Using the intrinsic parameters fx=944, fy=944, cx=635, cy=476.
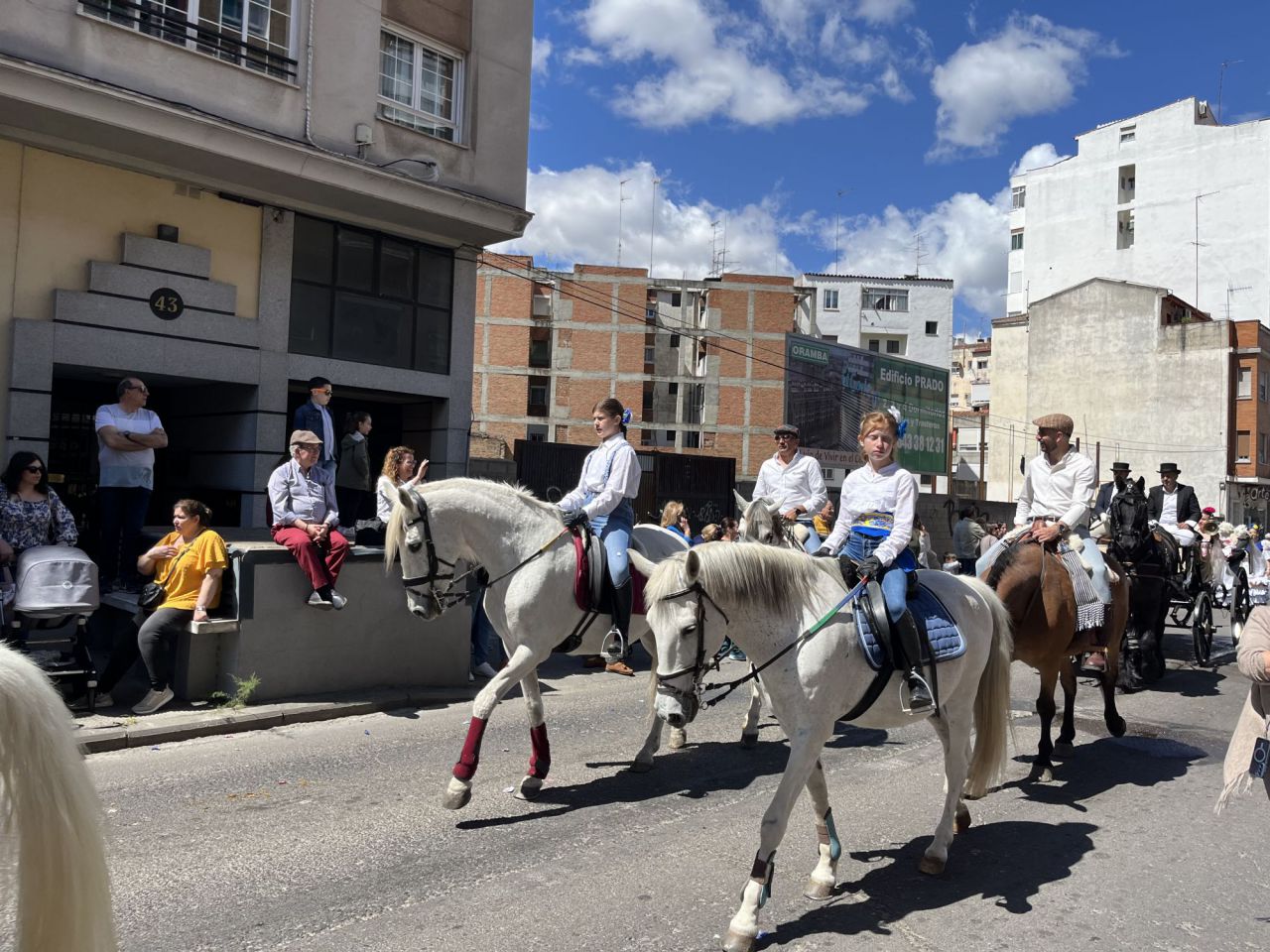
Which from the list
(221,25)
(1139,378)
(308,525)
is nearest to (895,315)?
(1139,378)

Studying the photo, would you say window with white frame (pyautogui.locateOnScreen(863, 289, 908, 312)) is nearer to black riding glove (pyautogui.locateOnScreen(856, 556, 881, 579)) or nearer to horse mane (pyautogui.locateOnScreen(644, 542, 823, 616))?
black riding glove (pyautogui.locateOnScreen(856, 556, 881, 579))

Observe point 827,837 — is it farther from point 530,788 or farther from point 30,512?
point 30,512

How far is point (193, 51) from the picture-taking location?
37.4ft

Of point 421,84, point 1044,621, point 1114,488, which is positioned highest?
point 421,84

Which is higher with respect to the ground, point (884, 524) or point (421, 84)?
A: point (421, 84)

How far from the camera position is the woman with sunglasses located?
25.2ft

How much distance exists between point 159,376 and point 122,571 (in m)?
4.05

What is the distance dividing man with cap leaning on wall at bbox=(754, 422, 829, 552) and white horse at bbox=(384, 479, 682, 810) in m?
2.44

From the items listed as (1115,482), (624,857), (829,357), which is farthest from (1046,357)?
(624,857)

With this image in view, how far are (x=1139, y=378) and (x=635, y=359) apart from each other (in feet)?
93.4

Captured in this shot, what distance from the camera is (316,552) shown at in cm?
851

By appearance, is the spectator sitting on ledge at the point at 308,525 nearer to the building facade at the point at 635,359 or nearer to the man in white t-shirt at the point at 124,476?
the man in white t-shirt at the point at 124,476

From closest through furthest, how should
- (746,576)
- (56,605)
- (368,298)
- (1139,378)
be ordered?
(746,576) → (56,605) → (368,298) → (1139,378)

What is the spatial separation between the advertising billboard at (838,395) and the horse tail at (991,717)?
38.7 metres
